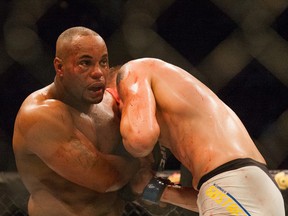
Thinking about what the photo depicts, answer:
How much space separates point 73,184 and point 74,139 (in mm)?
154

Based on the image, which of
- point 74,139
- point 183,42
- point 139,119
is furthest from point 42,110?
point 183,42

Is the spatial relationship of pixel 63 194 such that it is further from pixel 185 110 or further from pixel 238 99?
pixel 238 99

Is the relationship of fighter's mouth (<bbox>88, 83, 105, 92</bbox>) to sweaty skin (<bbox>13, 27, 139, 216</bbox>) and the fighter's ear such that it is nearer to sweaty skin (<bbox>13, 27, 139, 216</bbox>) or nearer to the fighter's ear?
sweaty skin (<bbox>13, 27, 139, 216</bbox>)

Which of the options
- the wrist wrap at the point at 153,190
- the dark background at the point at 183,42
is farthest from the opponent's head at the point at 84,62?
the dark background at the point at 183,42

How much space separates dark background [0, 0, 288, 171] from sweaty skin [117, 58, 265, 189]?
1003 mm

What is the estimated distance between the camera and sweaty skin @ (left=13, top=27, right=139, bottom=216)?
165 centimetres

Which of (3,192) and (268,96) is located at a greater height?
(268,96)

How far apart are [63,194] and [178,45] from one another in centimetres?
136

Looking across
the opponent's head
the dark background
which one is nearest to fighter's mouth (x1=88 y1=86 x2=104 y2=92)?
the opponent's head

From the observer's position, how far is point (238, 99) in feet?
9.80

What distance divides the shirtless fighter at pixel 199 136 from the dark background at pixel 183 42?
3.33 ft

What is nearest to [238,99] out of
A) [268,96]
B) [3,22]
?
[268,96]

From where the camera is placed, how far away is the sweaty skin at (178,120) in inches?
58.7

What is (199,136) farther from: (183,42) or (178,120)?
(183,42)
